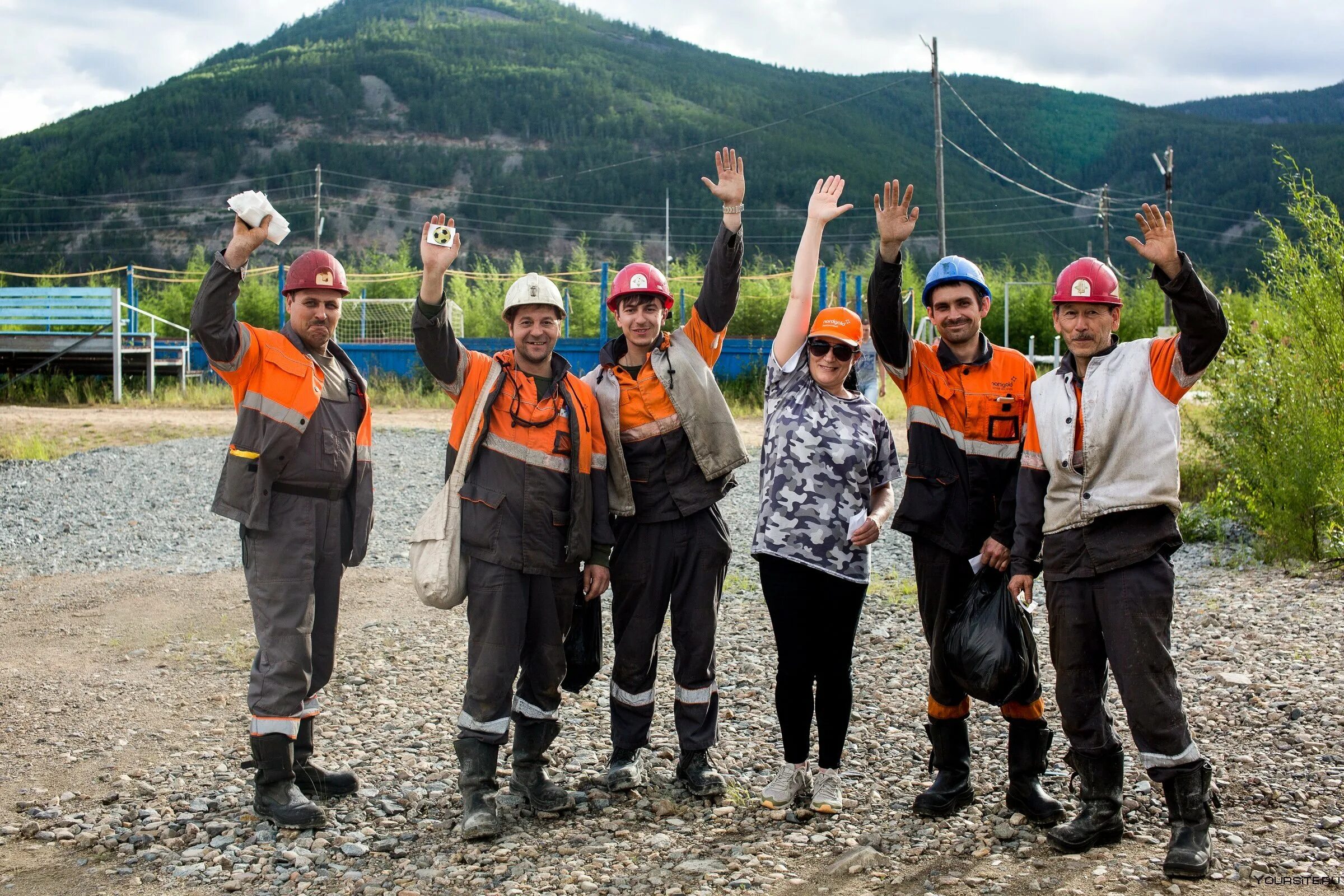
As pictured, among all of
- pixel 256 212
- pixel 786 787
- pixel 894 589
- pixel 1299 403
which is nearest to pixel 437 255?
pixel 256 212

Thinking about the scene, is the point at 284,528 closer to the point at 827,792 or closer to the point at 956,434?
the point at 827,792

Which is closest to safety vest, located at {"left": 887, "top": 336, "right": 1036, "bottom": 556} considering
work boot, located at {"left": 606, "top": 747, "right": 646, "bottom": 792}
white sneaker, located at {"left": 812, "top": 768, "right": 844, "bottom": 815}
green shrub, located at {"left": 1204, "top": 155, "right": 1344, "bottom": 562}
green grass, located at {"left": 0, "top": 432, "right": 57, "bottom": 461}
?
white sneaker, located at {"left": 812, "top": 768, "right": 844, "bottom": 815}

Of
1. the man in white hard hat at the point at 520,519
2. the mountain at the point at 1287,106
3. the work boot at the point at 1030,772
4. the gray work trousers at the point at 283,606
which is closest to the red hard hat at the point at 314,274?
the man in white hard hat at the point at 520,519

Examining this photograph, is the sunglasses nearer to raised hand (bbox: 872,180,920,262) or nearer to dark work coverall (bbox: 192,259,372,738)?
raised hand (bbox: 872,180,920,262)

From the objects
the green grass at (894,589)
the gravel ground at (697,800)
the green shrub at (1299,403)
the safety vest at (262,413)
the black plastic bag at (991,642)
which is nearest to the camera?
the gravel ground at (697,800)

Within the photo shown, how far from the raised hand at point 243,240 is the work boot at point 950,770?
322 centimetres

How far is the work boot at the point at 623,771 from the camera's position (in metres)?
4.77

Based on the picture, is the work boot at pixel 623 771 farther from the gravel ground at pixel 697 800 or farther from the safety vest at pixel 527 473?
the safety vest at pixel 527 473

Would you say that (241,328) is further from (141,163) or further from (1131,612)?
(141,163)

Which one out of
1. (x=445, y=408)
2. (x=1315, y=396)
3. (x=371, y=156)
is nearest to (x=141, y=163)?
(x=371, y=156)

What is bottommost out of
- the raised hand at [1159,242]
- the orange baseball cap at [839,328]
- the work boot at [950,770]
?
the work boot at [950,770]

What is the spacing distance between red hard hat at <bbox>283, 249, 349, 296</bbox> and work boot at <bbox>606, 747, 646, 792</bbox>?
7.34ft

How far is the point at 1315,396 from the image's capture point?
9734mm

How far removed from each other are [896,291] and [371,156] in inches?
4236
